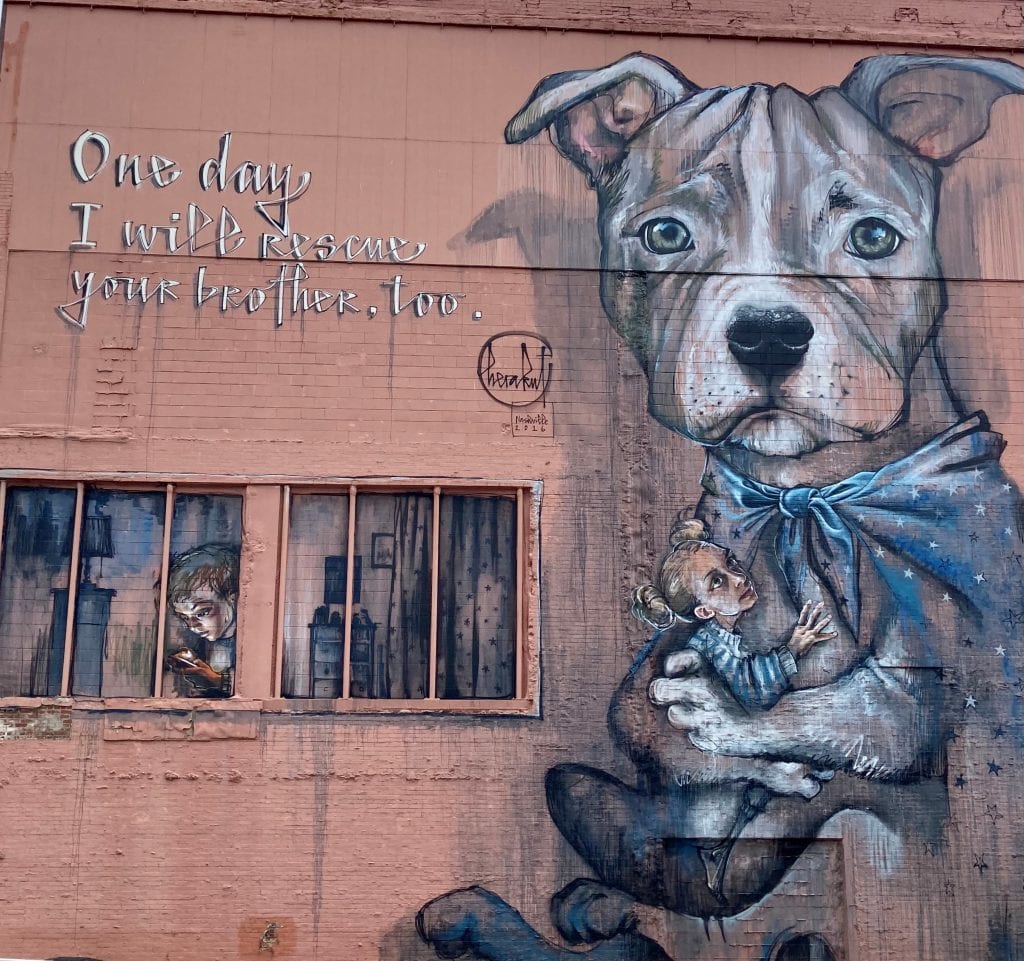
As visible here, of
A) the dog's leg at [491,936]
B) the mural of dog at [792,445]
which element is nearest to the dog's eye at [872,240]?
the mural of dog at [792,445]

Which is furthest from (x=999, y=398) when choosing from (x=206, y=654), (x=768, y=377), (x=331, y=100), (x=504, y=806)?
(x=206, y=654)

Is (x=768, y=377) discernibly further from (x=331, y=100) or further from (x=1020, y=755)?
(x=331, y=100)

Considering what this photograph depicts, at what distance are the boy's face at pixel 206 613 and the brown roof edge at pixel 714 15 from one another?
6.10m

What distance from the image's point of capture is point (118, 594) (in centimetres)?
1177

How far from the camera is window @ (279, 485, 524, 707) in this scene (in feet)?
38.5

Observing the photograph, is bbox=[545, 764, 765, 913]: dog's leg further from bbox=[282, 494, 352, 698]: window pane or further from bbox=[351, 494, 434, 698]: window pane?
bbox=[282, 494, 352, 698]: window pane

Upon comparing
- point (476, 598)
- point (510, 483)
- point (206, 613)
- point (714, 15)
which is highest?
point (714, 15)

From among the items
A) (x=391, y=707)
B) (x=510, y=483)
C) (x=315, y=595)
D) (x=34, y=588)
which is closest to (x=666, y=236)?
(x=510, y=483)

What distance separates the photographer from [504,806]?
37.4 feet

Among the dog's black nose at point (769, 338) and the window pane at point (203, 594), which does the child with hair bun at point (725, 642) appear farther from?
the window pane at point (203, 594)

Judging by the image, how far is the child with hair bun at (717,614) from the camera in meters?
11.8

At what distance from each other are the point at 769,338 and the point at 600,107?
3030 mm

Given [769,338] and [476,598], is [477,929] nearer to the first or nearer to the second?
[476,598]

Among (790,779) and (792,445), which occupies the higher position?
(792,445)
